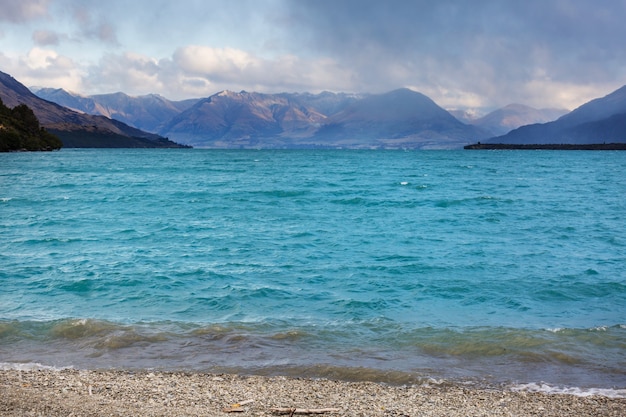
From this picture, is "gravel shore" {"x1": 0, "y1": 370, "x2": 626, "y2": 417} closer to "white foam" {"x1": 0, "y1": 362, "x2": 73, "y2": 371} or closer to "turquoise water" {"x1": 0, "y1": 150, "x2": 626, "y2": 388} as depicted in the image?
"white foam" {"x1": 0, "y1": 362, "x2": 73, "y2": 371}

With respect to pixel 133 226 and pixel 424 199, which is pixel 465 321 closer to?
pixel 133 226

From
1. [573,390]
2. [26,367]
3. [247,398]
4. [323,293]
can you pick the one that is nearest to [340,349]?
[247,398]

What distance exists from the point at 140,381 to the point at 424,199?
53.1m

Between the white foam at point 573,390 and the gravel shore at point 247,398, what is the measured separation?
0.41 m

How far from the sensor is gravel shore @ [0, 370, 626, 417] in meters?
11.6

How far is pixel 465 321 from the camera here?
2012 centimetres

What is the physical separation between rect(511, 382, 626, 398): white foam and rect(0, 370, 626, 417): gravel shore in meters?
0.41

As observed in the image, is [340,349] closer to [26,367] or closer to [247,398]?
[247,398]

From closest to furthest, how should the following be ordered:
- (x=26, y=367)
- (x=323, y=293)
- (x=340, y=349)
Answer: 1. (x=26, y=367)
2. (x=340, y=349)
3. (x=323, y=293)

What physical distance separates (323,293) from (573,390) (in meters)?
11.9

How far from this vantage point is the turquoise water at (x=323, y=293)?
16125 mm

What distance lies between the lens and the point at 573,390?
45.1ft

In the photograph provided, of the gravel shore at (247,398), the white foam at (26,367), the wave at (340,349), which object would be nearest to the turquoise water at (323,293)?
the wave at (340,349)

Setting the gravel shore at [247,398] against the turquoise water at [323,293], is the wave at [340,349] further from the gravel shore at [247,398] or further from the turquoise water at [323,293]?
the gravel shore at [247,398]
